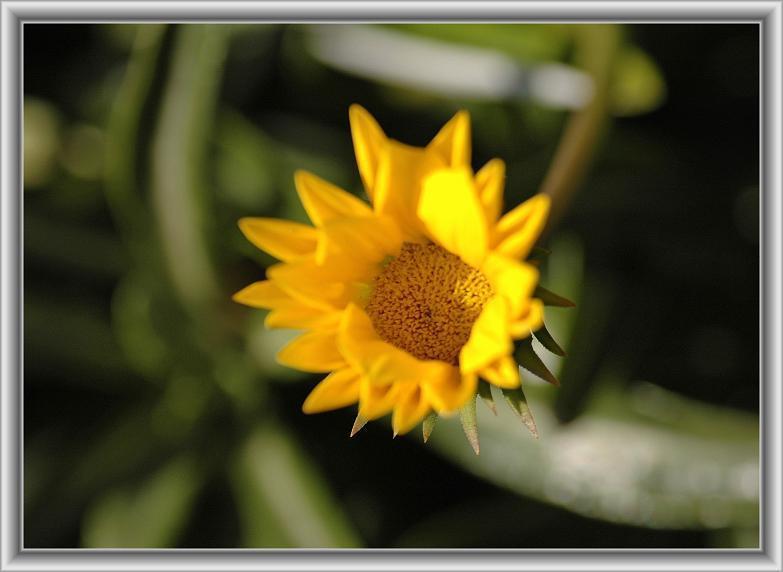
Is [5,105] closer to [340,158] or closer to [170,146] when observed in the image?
[170,146]

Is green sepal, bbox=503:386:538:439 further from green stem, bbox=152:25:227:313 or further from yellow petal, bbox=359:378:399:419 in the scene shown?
green stem, bbox=152:25:227:313

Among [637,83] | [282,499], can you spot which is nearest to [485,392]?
[282,499]

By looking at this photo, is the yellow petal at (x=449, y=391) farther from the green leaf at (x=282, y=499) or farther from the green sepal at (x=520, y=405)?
the green leaf at (x=282, y=499)

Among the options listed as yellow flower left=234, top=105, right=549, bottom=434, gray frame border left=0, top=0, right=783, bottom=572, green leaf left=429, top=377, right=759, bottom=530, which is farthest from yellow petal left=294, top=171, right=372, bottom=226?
green leaf left=429, top=377, right=759, bottom=530

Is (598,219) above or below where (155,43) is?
below

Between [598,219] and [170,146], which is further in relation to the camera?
[598,219]

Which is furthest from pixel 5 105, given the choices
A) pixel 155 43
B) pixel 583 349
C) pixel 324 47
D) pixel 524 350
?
pixel 583 349
